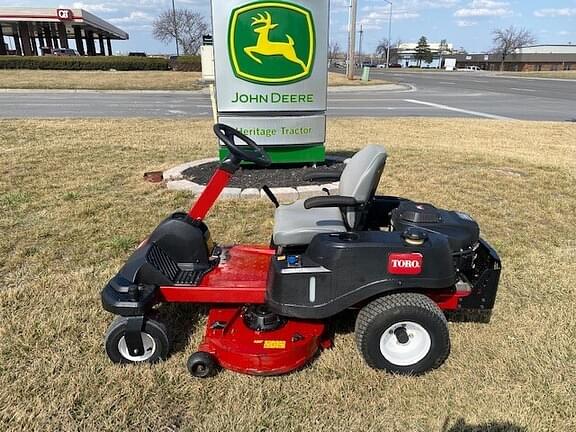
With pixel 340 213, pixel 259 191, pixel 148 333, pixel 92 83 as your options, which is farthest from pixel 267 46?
pixel 92 83

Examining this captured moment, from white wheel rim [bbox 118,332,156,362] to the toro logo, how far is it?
1306 millimetres

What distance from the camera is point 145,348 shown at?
241 centimetres

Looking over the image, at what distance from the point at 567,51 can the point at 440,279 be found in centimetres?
8396

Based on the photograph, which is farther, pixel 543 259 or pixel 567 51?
pixel 567 51

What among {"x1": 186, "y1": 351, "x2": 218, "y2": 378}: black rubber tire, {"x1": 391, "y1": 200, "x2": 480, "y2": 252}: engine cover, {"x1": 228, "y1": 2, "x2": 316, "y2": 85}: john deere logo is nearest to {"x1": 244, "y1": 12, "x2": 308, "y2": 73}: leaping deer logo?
{"x1": 228, "y1": 2, "x2": 316, "y2": 85}: john deere logo

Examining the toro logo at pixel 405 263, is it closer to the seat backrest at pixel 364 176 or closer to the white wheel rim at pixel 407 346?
the white wheel rim at pixel 407 346

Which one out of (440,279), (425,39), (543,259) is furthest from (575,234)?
(425,39)

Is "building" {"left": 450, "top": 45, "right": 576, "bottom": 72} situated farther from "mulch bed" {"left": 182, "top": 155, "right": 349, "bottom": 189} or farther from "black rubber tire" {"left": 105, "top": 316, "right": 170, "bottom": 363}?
"black rubber tire" {"left": 105, "top": 316, "right": 170, "bottom": 363}

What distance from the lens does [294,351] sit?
7.47 feet

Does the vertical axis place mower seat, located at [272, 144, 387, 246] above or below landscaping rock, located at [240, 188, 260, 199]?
above

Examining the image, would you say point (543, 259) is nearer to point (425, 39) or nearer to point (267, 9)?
point (267, 9)

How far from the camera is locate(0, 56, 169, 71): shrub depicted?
96.0 ft

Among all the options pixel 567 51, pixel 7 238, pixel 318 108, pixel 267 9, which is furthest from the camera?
pixel 567 51

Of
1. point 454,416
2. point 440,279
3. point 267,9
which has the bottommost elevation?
point 454,416
